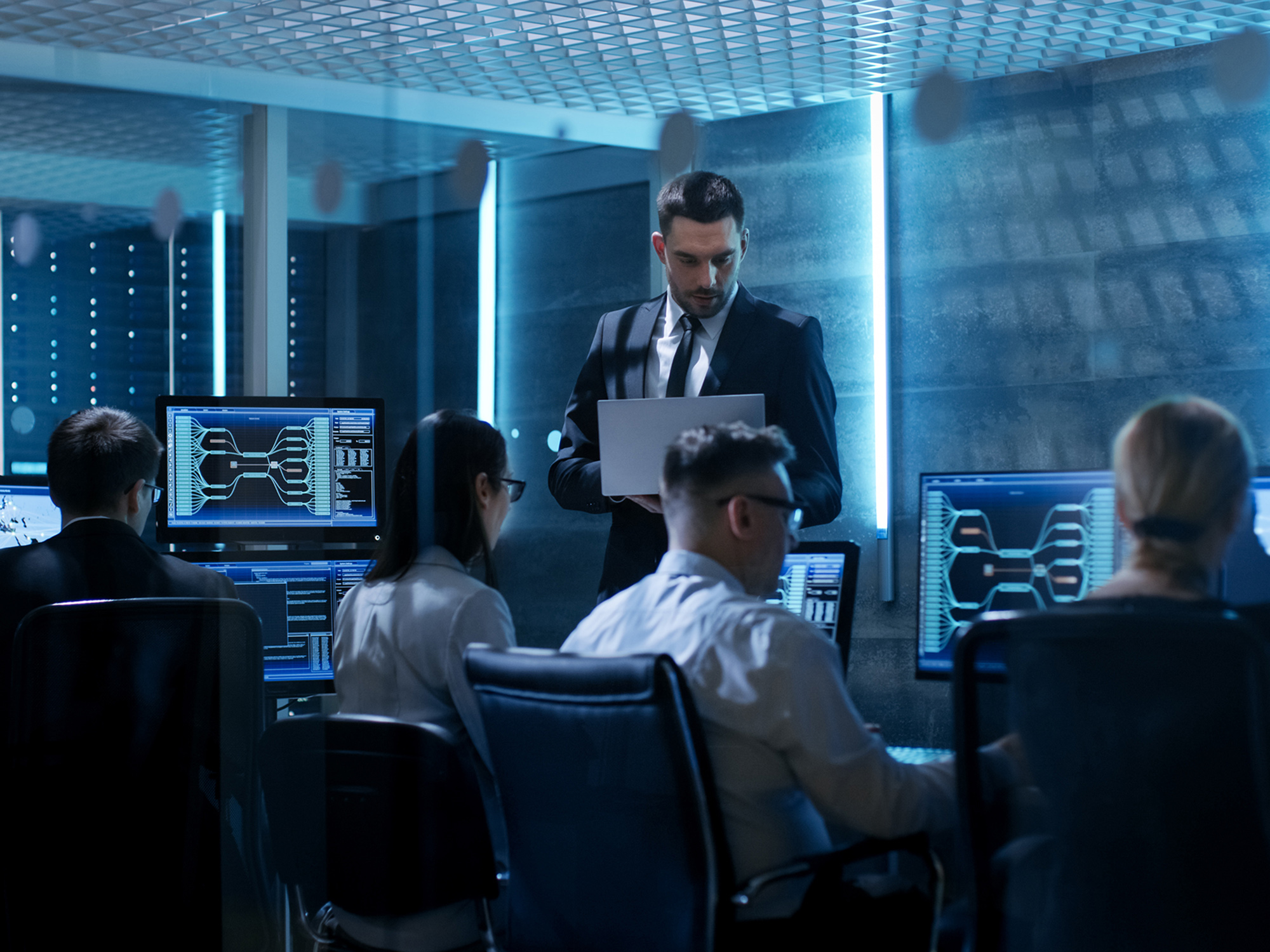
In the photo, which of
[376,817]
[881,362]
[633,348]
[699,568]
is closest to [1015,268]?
[881,362]

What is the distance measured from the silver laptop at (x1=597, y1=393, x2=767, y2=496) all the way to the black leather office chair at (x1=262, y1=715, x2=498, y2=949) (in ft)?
2.53

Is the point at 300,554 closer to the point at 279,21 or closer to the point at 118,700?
the point at 118,700

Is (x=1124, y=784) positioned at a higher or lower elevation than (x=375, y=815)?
higher

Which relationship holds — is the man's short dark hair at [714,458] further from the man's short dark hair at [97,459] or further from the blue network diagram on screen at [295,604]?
the blue network diagram on screen at [295,604]

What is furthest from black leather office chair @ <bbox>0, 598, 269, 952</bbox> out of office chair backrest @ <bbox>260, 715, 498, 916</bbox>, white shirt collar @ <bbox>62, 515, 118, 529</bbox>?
white shirt collar @ <bbox>62, 515, 118, 529</bbox>

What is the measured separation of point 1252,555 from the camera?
6.15ft

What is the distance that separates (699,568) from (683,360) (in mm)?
1071

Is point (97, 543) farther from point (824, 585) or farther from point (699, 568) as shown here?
point (824, 585)

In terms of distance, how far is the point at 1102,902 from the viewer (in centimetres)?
150

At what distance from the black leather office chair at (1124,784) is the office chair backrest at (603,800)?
13.2 inches

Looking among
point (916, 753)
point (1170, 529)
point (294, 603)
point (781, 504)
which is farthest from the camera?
point (294, 603)

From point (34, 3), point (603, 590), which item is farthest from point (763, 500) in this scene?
point (34, 3)

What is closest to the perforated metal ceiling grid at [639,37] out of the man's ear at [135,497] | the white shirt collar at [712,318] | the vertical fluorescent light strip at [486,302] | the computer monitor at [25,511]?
the vertical fluorescent light strip at [486,302]

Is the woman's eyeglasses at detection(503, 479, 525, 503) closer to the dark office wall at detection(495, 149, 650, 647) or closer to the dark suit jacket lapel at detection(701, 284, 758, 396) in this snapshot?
the dark suit jacket lapel at detection(701, 284, 758, 396)
